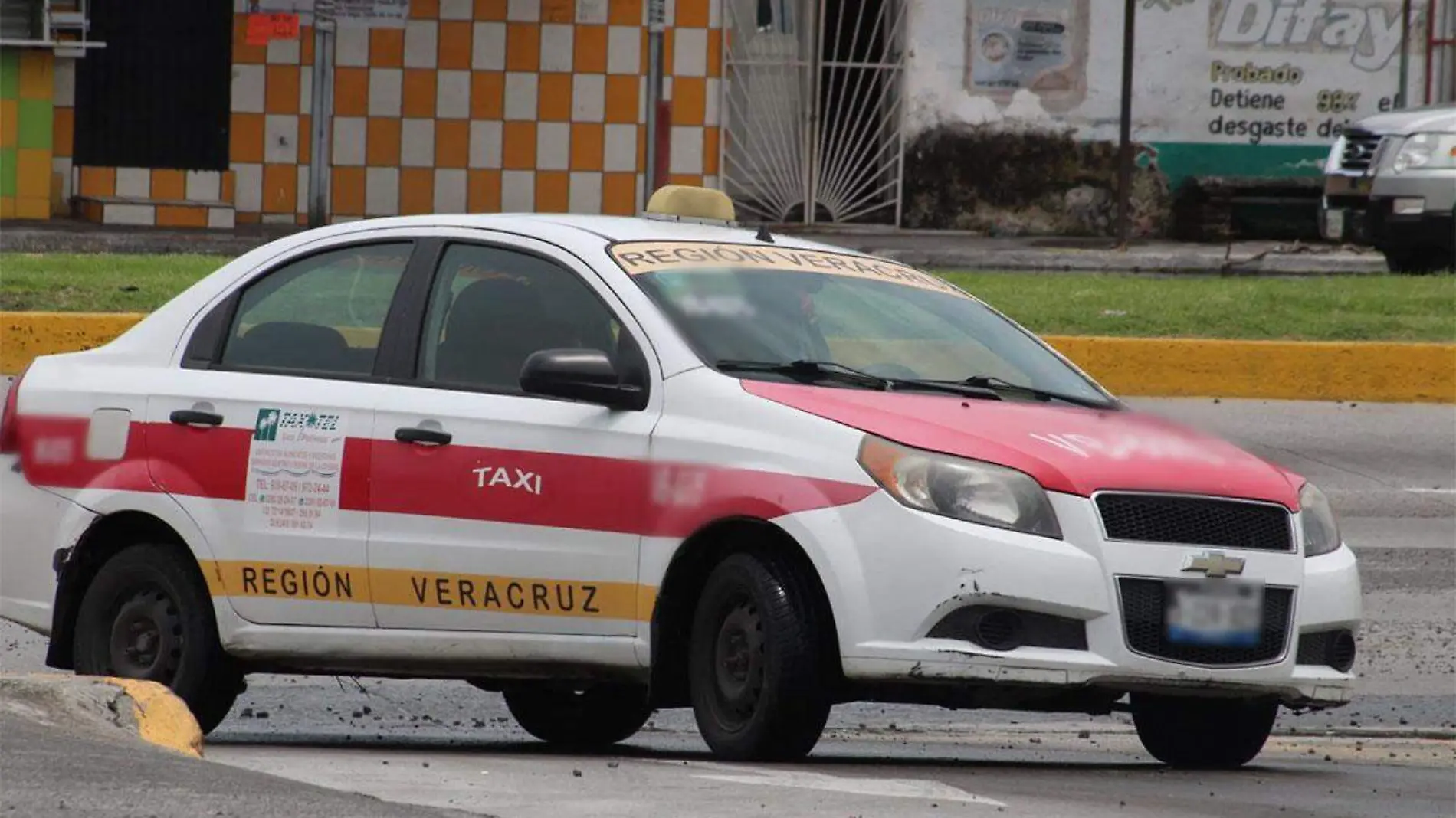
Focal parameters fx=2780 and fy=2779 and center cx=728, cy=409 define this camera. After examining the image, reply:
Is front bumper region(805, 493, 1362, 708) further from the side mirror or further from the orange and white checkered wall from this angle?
the orange and white checkered wall

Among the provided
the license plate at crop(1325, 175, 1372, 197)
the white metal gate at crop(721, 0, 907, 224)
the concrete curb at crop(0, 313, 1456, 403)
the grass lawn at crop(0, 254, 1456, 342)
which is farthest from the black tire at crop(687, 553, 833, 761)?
the white metal gate at crop(721, 0, 907, 224)

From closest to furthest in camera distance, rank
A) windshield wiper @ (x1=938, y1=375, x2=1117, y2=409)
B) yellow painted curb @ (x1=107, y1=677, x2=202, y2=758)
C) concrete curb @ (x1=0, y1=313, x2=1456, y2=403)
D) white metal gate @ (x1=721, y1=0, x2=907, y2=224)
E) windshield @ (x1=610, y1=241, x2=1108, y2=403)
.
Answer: yellow painted curb @ (x1=107, y1=677, x2=202, y2=758), windshield @ (x1=610, y1=241, x2=1108, y2=403), windshield wiper @ (x1=938, y1=375, x2=1117, y2=409), concrete curb @ (x1=0, y1=313, x2=1456, y2=403), white metal gate @ (x1=721, y1=0, x2=907, y2=224)

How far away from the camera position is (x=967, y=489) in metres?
6.42

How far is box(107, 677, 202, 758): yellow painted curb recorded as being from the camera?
6207 millimetres

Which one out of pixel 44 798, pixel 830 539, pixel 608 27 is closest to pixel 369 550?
pixel 830 539

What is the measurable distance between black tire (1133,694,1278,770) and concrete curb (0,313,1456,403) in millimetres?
7510

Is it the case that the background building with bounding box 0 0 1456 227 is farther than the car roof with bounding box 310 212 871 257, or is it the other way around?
the background building with bounding box 0 0 1456 227

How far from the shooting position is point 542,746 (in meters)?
7.64

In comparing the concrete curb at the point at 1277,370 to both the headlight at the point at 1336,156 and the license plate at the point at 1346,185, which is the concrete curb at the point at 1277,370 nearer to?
the license plate at the point at 1346,185

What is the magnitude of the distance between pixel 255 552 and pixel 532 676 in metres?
0.83

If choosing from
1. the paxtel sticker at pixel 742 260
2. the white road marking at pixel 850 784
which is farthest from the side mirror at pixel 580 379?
the white road marking at pixel 850 784

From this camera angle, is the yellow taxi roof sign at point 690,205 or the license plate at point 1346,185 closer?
the yellow taxi roof sign at point 690,205

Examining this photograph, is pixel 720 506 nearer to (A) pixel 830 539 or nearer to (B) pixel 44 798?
(A) pixel 830 539

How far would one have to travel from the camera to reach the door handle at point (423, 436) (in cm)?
705
